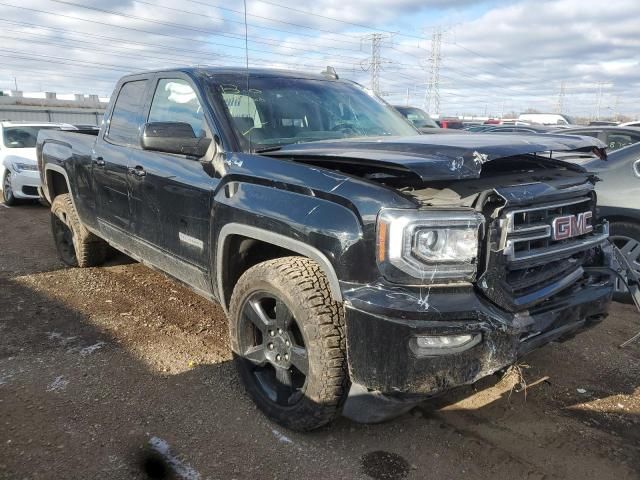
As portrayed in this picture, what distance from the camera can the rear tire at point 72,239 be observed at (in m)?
5.52

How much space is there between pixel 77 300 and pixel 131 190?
144 centimetres

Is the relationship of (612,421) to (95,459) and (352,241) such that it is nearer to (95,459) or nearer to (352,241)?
(352,241)

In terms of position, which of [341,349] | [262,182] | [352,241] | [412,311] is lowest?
[341,349]

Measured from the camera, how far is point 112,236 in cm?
464

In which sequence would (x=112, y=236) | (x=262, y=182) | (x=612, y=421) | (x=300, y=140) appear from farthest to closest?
(x=112, y=236) → (x=300, y=140) → (x=612, y=421) → (x=262, y=182)

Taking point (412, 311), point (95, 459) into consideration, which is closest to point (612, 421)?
point (412, 311)

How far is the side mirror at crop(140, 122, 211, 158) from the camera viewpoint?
3.20 m

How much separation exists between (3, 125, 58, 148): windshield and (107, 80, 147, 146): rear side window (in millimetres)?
6909

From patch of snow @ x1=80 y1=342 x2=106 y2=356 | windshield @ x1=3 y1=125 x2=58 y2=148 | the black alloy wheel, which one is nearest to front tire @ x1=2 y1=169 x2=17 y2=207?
windshield @ x1=3 y1=125 x2=58 y2=148

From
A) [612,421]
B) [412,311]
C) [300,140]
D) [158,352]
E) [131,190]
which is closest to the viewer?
[412,311]

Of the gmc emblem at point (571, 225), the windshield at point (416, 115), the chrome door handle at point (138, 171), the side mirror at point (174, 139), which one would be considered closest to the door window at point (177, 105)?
the side mirror at point (174, 139)

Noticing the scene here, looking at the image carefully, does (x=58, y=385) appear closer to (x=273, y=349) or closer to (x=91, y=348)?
(x=91, y=348)

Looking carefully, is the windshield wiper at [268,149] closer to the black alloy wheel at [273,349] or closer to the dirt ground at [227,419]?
the black alloy wheel at [273,349]

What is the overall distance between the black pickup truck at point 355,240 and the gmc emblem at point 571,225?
0.04 feet
